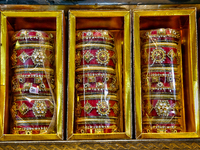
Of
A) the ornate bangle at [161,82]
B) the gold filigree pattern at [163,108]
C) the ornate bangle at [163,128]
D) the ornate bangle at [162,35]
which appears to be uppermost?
the ornate bangle at [162,35]

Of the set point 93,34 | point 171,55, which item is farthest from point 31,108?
point 171,55

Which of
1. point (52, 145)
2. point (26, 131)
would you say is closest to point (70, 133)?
point (52, 145)

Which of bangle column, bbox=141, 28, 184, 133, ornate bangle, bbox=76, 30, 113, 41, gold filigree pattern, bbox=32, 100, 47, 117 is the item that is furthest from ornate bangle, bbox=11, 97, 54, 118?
bangle column, bbox=141, 28, 184, 133

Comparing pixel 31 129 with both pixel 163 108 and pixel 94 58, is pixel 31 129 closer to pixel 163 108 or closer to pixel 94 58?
pixel 94 58

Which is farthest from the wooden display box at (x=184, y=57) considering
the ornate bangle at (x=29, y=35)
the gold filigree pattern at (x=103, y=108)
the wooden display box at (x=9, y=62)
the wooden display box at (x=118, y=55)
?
the ornate bangle at (x=29, y=35)

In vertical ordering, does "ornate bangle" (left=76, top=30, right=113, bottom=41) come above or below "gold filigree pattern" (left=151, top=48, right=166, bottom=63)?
above

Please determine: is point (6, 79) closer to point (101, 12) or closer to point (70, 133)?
point (70, 133)

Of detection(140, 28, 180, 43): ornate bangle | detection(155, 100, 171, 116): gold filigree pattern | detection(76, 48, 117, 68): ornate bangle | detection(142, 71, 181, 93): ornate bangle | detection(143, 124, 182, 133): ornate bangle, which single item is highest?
detection(140, 28, 180, 43): ornate bangle

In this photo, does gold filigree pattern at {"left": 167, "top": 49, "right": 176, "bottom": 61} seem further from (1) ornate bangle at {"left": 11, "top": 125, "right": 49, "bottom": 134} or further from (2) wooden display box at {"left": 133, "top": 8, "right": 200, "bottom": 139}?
(1) ornate bangle at {"left": 11, "top": 125, "right": 49, "bottom": 134}

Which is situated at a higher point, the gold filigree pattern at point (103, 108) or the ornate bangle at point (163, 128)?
the gold filigree pattern at point (103, 108)

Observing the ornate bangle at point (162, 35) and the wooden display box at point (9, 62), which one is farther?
the ornate bangle at point (162, 35)

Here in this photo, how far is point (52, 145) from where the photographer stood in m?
1.47

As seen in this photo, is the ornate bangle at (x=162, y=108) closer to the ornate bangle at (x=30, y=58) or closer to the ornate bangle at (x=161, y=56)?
the ornate bangle at (x=161, y=56)

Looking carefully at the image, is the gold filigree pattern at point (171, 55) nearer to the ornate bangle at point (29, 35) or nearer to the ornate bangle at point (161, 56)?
the ornate bangle at point (161, 56)
